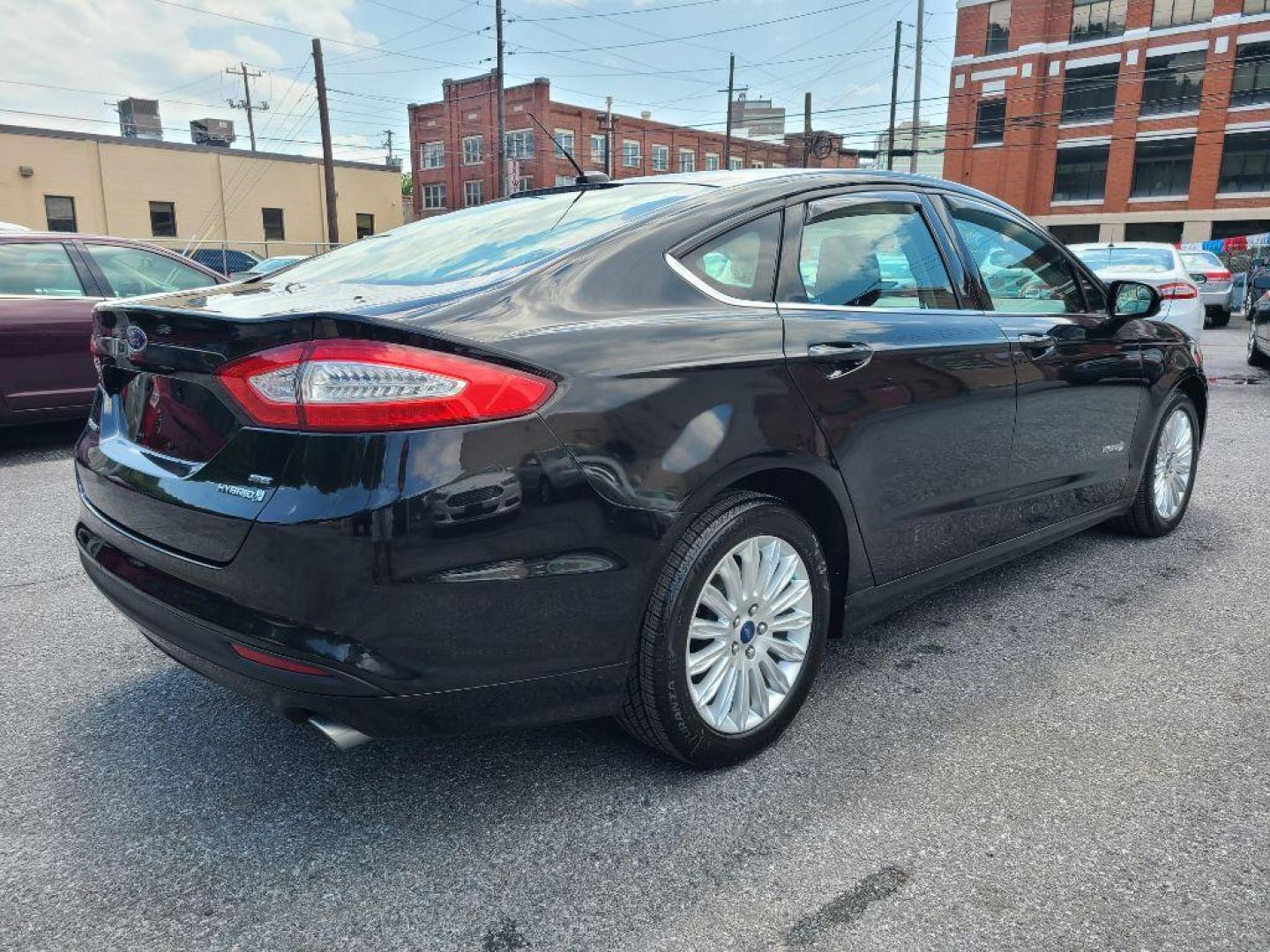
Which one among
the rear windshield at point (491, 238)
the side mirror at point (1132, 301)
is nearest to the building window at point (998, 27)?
the side mirror at point (1132, 301)

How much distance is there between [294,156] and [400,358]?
44509 mm

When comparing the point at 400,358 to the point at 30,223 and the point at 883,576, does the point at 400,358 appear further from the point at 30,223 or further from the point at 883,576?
the point at 30,223

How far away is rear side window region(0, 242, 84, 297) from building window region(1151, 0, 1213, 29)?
49.1 m

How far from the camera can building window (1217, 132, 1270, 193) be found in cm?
4169

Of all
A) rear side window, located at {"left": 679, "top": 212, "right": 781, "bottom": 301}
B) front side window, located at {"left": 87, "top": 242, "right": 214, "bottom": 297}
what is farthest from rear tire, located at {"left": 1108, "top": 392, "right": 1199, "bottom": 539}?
→ front side window, located at {"left": 87, "top": 242, "right": 214, "bottom": 297}

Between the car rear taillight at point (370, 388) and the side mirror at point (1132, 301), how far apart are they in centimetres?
311

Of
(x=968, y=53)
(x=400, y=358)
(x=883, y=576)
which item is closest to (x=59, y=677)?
(x=400, y=358)

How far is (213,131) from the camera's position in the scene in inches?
2003

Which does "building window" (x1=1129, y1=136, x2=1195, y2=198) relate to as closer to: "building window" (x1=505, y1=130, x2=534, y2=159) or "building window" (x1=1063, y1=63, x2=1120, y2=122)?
"building window" (x1=1063, y1=63, x2=1120, y2=122)

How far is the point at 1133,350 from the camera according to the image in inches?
162

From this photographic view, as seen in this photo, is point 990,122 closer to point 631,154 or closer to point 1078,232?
point 1078,232

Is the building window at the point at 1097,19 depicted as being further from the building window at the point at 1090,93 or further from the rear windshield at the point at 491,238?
the rear windshield at the point at 491,238

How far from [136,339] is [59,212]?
133 ft

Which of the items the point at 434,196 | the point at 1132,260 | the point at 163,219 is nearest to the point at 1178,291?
the point at 1132,260
